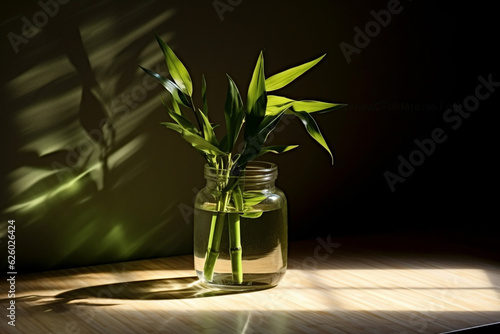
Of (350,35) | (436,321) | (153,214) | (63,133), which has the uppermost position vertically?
(350,35)

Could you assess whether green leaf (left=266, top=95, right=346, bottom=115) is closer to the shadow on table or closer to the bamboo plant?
the bamboo plant

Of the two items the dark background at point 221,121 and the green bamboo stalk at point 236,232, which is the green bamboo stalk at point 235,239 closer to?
the green bamboo stalk at point 236,232

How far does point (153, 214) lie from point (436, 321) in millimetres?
558

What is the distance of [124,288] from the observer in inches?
47.7

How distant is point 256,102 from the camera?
1146 millimetres

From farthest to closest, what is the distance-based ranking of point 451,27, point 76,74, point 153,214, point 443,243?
point 451,27 → point 443,243 → point 153,214 → point 76,74

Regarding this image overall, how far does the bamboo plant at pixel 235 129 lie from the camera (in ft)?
3.78

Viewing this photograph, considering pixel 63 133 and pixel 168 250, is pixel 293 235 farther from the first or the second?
pixel 63 133

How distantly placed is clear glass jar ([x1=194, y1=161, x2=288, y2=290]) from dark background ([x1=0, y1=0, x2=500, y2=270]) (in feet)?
0.68

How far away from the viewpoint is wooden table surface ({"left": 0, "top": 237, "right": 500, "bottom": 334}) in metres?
1.04

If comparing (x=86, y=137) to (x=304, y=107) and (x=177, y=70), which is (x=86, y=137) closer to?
(x=177, y=70)

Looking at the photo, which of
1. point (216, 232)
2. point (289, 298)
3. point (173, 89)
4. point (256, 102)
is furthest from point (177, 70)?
point (289, 298)

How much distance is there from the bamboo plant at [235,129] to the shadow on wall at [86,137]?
0.15 metres

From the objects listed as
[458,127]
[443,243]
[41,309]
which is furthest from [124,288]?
[458,127]
